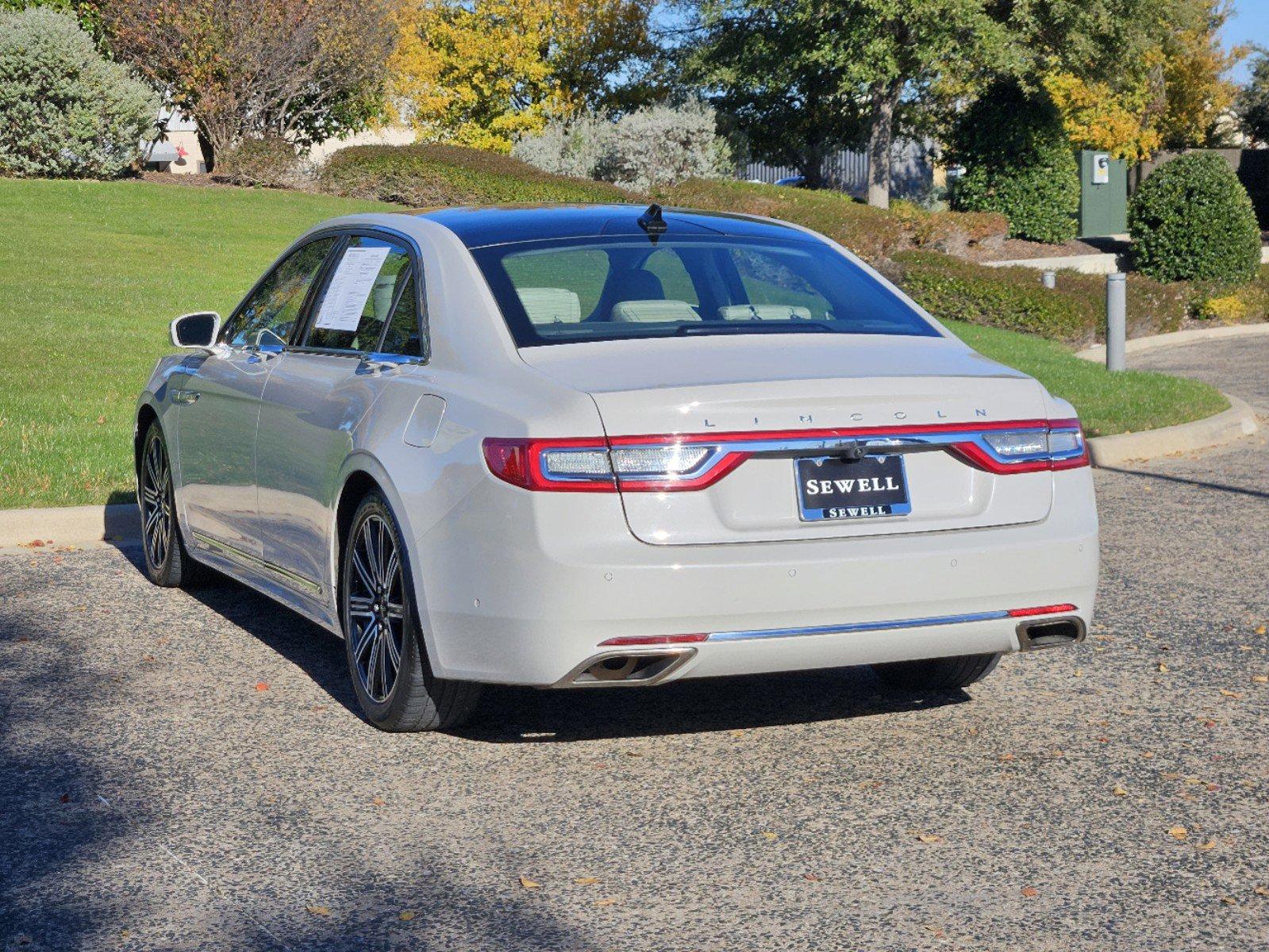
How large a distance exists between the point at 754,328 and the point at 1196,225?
2709cm

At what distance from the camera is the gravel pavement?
13.1 feet

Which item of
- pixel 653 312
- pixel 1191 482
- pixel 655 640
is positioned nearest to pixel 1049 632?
pixel 655 640

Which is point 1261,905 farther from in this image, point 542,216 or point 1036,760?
point 542,216

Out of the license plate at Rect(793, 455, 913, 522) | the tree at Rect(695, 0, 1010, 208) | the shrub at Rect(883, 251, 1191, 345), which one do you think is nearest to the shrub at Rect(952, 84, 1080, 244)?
the tree at Rect(695, 0, 1010, 208)

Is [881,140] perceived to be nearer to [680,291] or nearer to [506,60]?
[506,60]

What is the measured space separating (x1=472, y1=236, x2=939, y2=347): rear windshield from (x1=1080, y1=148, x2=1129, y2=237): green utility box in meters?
→ 39.7

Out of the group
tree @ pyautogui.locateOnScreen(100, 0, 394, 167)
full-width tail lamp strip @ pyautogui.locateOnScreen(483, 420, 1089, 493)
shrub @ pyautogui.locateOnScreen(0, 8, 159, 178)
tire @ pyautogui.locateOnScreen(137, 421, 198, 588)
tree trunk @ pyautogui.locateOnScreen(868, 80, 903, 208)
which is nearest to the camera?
full-width tail lamp strip @ pyautogui.locateOnScreen(483, 420, 1089, 493)

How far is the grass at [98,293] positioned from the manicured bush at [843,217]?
5.63 meters

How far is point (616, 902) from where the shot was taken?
4.12m

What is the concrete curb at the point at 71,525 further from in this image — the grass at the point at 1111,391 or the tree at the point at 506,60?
the tree at the point at 506,60

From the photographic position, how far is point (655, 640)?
4.74m

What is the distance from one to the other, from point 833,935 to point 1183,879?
3.12 feet

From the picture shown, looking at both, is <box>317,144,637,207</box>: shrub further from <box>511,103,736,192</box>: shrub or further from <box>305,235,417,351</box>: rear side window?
<box>305,235,417,351</box>: rear side window

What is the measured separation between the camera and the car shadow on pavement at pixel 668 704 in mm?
5711
